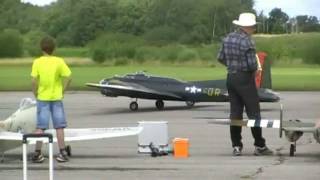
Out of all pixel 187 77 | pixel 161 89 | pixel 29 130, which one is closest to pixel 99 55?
pixel 187 77

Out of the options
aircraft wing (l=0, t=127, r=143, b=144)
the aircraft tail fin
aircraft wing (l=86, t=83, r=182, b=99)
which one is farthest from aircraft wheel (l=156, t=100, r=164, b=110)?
aircraft wing (l=0, t=127, r=143, b=144)

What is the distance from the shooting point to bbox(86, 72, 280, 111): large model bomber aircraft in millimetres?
23875

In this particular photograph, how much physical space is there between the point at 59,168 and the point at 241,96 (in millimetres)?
3105

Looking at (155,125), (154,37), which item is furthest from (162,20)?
(155,125)

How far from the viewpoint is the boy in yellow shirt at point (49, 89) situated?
442 inches

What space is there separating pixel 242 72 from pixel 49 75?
2912mm

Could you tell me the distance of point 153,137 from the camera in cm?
1209

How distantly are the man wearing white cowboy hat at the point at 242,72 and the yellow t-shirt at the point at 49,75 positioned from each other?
8.17 ft

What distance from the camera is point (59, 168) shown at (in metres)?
10.6

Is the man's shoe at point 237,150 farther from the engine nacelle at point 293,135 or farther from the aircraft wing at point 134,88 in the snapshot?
the aircraft wing at point 134,88

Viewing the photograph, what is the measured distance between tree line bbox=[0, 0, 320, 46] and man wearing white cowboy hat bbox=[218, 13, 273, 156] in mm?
95182

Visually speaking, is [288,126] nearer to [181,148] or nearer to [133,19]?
[181,148]

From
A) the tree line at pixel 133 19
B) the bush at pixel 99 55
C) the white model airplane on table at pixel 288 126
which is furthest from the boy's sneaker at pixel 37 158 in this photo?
the tree line at pixel 133 19

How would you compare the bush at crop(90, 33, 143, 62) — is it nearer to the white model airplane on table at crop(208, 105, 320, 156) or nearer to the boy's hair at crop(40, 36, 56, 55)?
the white model airplane on table at crop(208, 105, 320, 156)
